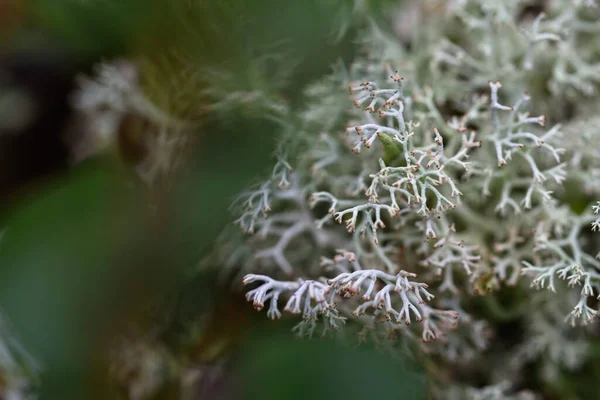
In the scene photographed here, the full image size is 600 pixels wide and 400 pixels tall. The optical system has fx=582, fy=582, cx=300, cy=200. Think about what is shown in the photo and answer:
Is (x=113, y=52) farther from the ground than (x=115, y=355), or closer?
farther from the ground

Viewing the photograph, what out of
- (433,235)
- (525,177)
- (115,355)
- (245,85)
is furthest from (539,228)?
(115,355)

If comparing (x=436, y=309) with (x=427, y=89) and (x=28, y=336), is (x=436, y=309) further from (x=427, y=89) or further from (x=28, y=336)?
(x=28, y=336)

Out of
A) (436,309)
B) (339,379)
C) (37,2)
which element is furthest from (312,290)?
(37,2)

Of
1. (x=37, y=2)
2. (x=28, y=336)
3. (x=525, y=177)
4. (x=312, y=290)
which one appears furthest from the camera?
(x=37, y=2)

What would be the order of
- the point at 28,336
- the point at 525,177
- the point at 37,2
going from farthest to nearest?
the point at 37,2
the point at 525,177
the point at 28,336

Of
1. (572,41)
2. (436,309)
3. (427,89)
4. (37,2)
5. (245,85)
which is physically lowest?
(436,309)

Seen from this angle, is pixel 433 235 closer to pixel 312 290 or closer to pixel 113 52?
pixel 312 290

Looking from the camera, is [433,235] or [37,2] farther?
[37,2]
